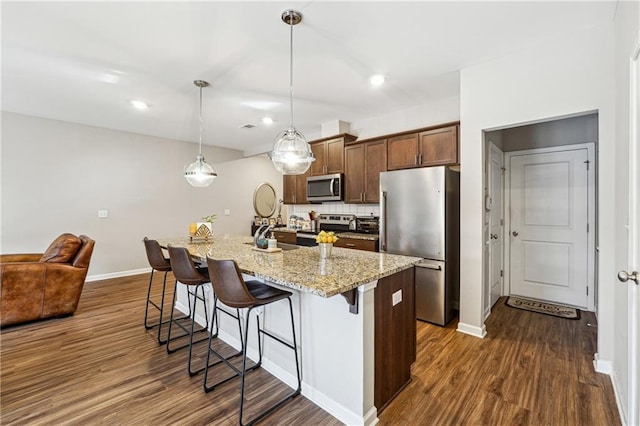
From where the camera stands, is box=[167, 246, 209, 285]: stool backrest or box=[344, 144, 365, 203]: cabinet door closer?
box=[167, 246, 209, 285]: stool backrest

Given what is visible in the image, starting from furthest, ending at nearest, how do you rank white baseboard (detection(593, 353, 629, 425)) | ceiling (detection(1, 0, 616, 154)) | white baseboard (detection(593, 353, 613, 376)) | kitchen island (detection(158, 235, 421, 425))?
white baseboard (detection(593, 353, 613, 376)) < ceiling (detection(1, 0, 616, 154)) < white baseboard (detection(593, 353, 629, 425)) < kitchen island (detection(158, 235, 421, 425))

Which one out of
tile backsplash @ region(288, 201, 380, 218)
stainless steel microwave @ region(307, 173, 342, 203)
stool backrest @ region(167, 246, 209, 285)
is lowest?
stool backrest @ region(167, 246, 209, 285)

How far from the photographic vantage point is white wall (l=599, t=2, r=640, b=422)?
67.6 inches

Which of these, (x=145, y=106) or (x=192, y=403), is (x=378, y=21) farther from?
(x=145, y=106)

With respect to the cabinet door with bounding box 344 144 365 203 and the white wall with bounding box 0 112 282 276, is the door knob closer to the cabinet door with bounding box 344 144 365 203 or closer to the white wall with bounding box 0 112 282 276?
the cabinet door with bounding box 344 144 365 203

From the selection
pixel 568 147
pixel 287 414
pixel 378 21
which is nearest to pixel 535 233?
pixel 568 147

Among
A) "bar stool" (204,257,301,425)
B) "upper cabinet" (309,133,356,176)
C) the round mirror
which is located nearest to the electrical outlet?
"bar stool" (204,257,301,425)

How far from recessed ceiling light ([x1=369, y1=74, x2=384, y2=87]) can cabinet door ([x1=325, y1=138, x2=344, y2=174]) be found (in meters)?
1.31

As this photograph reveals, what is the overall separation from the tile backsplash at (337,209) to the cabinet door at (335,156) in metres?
0.57

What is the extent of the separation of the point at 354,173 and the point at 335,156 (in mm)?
470

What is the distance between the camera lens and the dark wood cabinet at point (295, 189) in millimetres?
5082

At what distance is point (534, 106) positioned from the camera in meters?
2.51

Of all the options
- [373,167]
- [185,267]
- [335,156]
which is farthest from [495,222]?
[185,267]

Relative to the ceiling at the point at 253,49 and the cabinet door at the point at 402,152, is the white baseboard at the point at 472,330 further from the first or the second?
the ceiling at the point at 253,49
